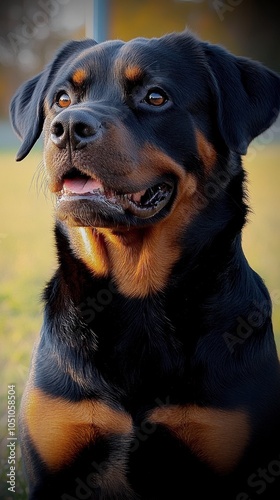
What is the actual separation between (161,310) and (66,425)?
0.54 metres

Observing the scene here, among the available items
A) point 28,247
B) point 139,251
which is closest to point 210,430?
point 139,251

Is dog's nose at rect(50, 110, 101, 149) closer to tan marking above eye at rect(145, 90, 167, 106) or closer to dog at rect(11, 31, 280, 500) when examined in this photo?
dog at rect(11, 31, 280, 500)

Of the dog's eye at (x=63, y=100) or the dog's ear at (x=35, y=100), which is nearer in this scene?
the dog's eye at (x=63, y=100)

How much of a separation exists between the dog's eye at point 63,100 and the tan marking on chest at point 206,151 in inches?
19.7

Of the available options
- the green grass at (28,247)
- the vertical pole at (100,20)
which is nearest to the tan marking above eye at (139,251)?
the green grass at (28,247)

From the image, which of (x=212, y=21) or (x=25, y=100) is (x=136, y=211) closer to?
(x=25, y=100)

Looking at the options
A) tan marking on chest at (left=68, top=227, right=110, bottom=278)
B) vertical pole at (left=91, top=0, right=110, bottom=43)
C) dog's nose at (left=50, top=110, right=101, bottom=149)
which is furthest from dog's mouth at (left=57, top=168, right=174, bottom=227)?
vertical pole at (left=91, top=0, right=110, bottom=43)

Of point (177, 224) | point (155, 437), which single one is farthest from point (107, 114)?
point (155, 437)

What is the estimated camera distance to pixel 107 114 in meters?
2.45

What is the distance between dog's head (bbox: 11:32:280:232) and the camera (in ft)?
7.93

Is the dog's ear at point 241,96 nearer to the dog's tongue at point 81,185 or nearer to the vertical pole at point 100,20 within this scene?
the dog's tongue at point 81,185

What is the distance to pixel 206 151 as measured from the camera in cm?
276

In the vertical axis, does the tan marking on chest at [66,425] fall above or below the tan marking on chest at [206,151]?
below

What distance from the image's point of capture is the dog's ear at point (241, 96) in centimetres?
273
